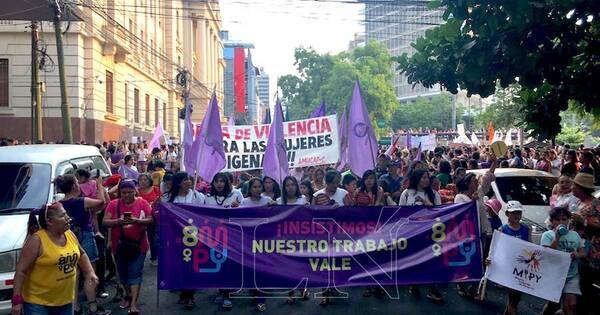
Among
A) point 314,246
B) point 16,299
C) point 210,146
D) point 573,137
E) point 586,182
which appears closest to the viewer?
point 16,299

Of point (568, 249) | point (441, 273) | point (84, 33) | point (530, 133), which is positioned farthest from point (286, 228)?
point (84, 33)

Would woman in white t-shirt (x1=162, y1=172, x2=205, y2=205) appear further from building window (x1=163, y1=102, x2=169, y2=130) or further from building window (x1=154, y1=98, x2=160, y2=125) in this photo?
building window (x1=163, y1=102, x2=169, y2=130)

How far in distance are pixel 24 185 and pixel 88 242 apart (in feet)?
3.27

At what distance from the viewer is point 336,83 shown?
6925 centimetres

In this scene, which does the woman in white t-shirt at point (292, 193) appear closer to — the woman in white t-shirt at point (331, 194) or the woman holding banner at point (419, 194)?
the woman in white t-shirt at point (331, 194)

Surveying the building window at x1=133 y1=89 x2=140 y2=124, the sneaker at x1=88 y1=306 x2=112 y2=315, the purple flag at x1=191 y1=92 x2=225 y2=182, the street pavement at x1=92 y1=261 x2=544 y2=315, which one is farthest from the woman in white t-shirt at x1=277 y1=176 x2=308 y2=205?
the building window at x1=133 y1=89 x2=140 y2=124

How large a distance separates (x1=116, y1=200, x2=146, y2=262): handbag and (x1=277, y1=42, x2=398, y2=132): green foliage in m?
61.3

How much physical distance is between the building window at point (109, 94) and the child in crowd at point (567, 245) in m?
26.5

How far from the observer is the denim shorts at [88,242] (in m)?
7.63

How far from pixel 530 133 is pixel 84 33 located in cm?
2143

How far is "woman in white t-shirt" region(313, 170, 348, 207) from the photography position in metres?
8.92

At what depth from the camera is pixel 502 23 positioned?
7883mm

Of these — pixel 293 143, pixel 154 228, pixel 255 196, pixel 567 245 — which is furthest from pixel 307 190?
pixel 567 245

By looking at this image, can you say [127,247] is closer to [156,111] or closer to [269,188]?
[269,188]
